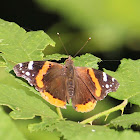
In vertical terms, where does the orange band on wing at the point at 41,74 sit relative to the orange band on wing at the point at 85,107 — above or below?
above

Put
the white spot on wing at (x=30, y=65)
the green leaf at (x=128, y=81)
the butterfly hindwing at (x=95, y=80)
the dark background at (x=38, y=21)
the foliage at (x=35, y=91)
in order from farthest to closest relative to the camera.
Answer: the dark background at (x=38, y=21)
the butterfly hindwing at (x=95, y=80)
the white spot on wing at (x=30, y=65)
the green leaf at (x=128, y=81)
the foliage at (x=35, y=91)

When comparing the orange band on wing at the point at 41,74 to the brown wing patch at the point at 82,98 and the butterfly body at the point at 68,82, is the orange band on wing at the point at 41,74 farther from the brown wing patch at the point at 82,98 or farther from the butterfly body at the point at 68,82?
the brown wing patch at the point at 82,98

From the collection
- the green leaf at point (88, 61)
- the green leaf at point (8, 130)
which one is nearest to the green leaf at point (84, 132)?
the green leaf at point (8, 130)

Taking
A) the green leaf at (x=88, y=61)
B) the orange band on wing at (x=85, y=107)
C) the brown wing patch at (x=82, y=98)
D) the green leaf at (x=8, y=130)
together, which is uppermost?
the green leaf at (x=88, y=61)

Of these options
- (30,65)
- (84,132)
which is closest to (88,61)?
(30,65)

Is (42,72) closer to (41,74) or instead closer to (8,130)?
(41,74)

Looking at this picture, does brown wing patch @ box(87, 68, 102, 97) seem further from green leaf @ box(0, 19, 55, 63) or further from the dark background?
the dark background
